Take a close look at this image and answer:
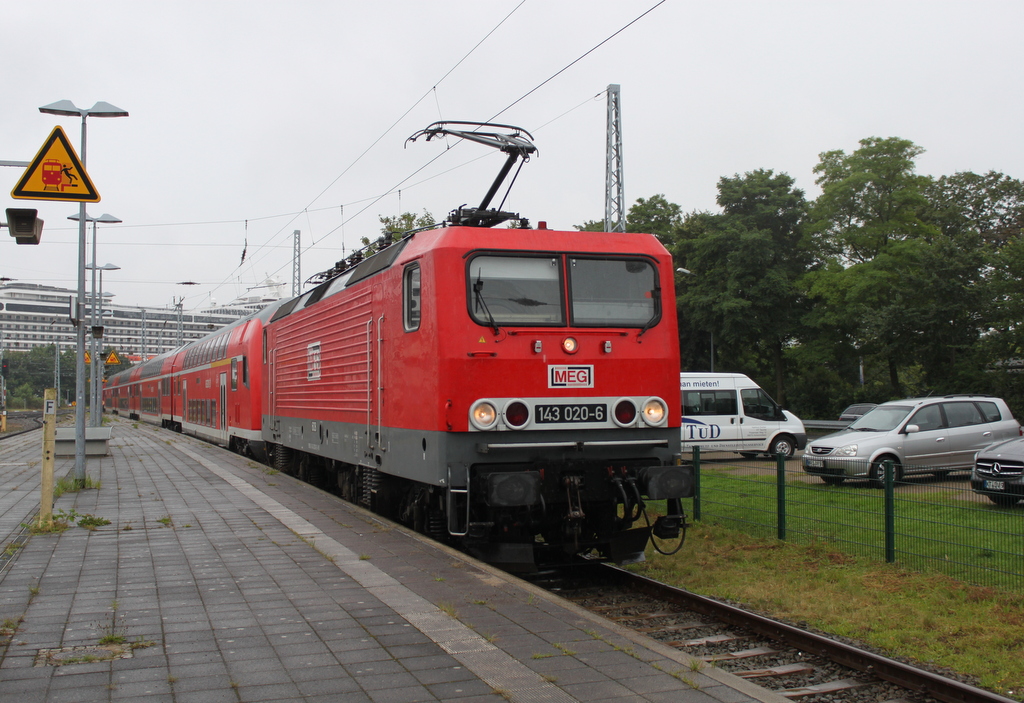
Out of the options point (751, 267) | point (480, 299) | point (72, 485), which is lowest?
point (72, 485)

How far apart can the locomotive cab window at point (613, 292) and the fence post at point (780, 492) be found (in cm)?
264

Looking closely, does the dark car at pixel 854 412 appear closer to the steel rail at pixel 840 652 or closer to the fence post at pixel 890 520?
the fence post at pixel 890 520

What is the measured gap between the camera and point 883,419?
618 inches

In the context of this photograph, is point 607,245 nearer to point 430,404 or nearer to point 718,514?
point 430,404

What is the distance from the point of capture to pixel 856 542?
29.8 feet

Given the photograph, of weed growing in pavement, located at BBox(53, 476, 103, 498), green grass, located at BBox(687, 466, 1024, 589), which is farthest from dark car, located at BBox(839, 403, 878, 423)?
weed growing in pavement, located at BBox(53, 476, 103, 498)

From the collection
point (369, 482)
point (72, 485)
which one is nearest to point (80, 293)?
point (72, 485)

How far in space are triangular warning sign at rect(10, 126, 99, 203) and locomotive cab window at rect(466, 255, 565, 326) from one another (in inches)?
185

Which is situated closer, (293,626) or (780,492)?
(293,626)

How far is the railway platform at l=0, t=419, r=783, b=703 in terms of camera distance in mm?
4531

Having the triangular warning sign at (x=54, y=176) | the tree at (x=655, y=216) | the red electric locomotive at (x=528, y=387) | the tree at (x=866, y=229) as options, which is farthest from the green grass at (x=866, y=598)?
the tree at (x=655, y=216)

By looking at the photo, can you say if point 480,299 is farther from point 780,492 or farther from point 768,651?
point 780,492

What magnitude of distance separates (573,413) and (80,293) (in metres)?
8.83

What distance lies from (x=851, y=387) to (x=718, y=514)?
108 feet
